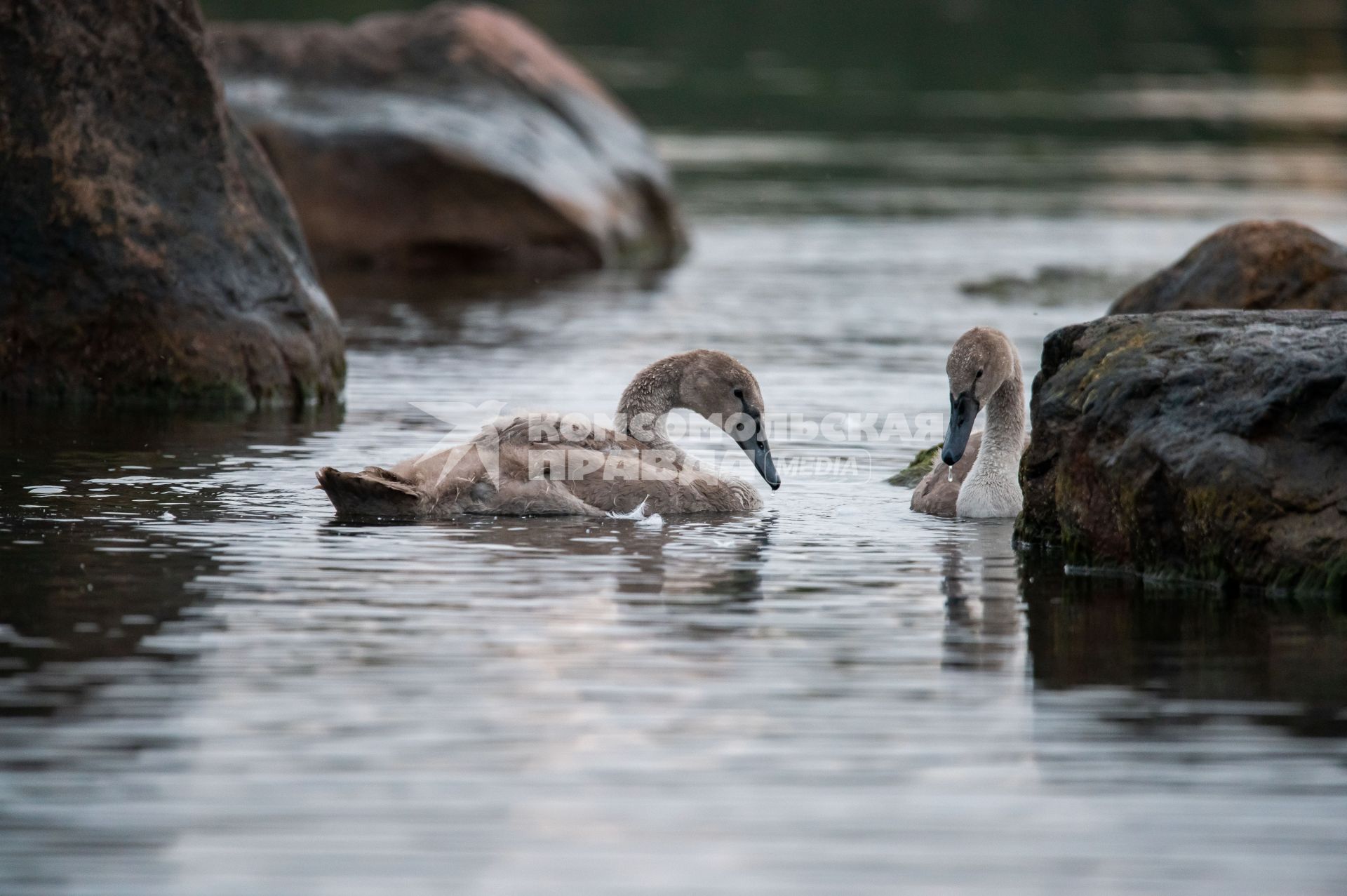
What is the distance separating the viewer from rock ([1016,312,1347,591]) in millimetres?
9781

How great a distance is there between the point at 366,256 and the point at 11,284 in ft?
34.6

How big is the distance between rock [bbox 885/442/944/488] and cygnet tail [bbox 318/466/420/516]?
3.24 m

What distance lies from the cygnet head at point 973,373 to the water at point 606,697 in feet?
1.86

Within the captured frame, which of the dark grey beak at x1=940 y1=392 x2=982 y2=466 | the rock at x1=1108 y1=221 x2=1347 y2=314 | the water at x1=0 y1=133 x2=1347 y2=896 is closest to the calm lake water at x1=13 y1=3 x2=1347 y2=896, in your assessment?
the water at x1=0 y1=133 x2=1347 y2=896

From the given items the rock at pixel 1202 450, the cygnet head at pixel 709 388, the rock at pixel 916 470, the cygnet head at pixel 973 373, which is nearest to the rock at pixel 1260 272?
the rock at pixel 916 470

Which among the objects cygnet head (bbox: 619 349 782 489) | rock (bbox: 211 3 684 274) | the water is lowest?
the water

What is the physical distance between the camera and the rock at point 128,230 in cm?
1541

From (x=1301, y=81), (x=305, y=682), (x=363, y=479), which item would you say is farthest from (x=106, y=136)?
(x=1301, y=81)

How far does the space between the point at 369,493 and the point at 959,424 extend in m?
3.19

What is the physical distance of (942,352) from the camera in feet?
62.3

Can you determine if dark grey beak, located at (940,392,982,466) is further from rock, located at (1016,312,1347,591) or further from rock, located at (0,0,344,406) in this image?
rock, located at (0,0,344,406)

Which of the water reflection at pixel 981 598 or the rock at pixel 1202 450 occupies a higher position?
the rock at pixel 1202 450

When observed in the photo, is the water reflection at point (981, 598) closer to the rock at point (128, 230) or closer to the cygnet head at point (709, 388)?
the cygnet head at point (709, 388)

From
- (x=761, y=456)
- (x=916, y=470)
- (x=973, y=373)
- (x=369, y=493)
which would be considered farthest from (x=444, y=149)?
(x=369, y=493)
